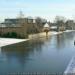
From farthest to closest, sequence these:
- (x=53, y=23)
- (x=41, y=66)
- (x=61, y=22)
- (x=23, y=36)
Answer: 1. (x=53, y=23)
2. (x=61, y=22)
3. (x=23, y=36)
4. (x=41, y=66)

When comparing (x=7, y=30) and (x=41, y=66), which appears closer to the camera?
(x=41, y=66)

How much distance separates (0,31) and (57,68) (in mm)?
47638

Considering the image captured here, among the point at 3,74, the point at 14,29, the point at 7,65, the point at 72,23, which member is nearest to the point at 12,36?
the point at 14,29

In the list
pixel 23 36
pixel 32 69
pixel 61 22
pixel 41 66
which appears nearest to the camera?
pixel 32 69

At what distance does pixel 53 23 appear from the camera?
169250 mm

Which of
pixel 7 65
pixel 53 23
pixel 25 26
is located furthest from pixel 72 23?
pixel 7 65

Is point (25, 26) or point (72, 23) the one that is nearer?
point (25, 26)

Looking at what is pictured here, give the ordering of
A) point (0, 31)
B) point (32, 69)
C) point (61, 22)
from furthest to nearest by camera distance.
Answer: point (61, 22) < point (0, 31) < point (32, 69)

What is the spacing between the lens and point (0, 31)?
A: 65.9m

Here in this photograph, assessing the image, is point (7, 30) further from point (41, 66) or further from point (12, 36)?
point (41, 66)

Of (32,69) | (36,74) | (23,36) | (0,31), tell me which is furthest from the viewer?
(0,31)

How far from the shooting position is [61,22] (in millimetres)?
158125

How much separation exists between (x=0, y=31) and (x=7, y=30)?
177 cm

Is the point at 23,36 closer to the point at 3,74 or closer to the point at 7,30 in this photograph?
the point at 7,30
